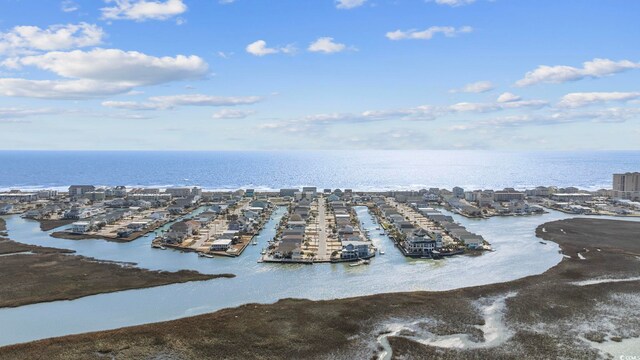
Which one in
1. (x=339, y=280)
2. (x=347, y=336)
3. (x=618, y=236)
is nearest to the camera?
(x=347, y=336)

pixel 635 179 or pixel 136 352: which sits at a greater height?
pixel 635 179

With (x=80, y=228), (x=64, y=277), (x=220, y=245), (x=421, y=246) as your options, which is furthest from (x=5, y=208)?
(x=421, y=246)

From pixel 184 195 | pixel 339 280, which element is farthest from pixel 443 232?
pixel 184 195

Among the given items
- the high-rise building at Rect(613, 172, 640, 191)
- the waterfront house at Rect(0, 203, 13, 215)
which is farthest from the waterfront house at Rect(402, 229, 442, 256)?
the high-rise building at Rect(613, 172, 640, 191)

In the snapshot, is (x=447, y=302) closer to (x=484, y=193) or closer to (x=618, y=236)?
(x=618, y=236)

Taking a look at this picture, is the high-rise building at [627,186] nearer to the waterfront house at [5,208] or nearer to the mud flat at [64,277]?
the mud flat at [64,277]

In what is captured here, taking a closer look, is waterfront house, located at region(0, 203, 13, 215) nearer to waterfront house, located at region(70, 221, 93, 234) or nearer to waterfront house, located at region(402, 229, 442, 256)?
A: waterfront house, located at region(70, 221, 93, 234)

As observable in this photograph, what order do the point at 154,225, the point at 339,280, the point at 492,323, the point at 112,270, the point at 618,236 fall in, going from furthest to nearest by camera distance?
1. the point at 154,225
2. the point at 618,236
3. the point at 112,270
4. the point at 339,280
5. the point at 492,323
